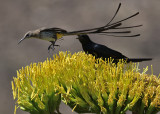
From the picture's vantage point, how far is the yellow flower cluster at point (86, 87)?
4.54 m

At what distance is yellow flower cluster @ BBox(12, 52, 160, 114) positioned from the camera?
4543 millimetres

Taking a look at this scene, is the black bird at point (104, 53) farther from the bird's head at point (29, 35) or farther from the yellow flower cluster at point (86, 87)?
the bird's head at point (29, 35)

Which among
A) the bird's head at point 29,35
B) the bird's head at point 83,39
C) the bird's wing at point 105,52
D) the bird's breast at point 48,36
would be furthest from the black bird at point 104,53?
the bird's head at point 29,35

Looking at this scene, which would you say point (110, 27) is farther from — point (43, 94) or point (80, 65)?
point (43, 94)

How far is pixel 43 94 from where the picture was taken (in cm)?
483

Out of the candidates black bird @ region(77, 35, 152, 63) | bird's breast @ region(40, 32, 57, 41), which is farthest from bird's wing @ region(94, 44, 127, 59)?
bird's breast @ region(40, 32, 57, 41)

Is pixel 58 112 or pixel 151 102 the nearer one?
pixel 151 102

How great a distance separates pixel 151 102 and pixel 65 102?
4.14ft

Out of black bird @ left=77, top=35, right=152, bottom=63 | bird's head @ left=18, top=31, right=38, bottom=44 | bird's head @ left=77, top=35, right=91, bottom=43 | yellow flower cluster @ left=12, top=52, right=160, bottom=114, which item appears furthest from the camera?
bird's head @ left=77, top=35, right=91, bottom=43

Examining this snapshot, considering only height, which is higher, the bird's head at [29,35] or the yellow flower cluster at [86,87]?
the bird's head at [29,35]

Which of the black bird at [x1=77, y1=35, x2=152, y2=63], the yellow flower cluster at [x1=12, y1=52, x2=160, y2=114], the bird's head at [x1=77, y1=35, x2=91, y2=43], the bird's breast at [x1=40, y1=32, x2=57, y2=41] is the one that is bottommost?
the yellow flower cluster at [x1=12, y1=52, x2=160, y2=114]

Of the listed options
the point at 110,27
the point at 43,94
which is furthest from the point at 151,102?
the point at 43,94

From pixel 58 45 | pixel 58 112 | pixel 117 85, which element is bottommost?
pixel 58 112

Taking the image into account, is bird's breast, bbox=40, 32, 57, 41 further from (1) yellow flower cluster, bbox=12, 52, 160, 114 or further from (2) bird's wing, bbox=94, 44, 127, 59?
(2) bird's wing, bbox=94, 44, 127, 59
